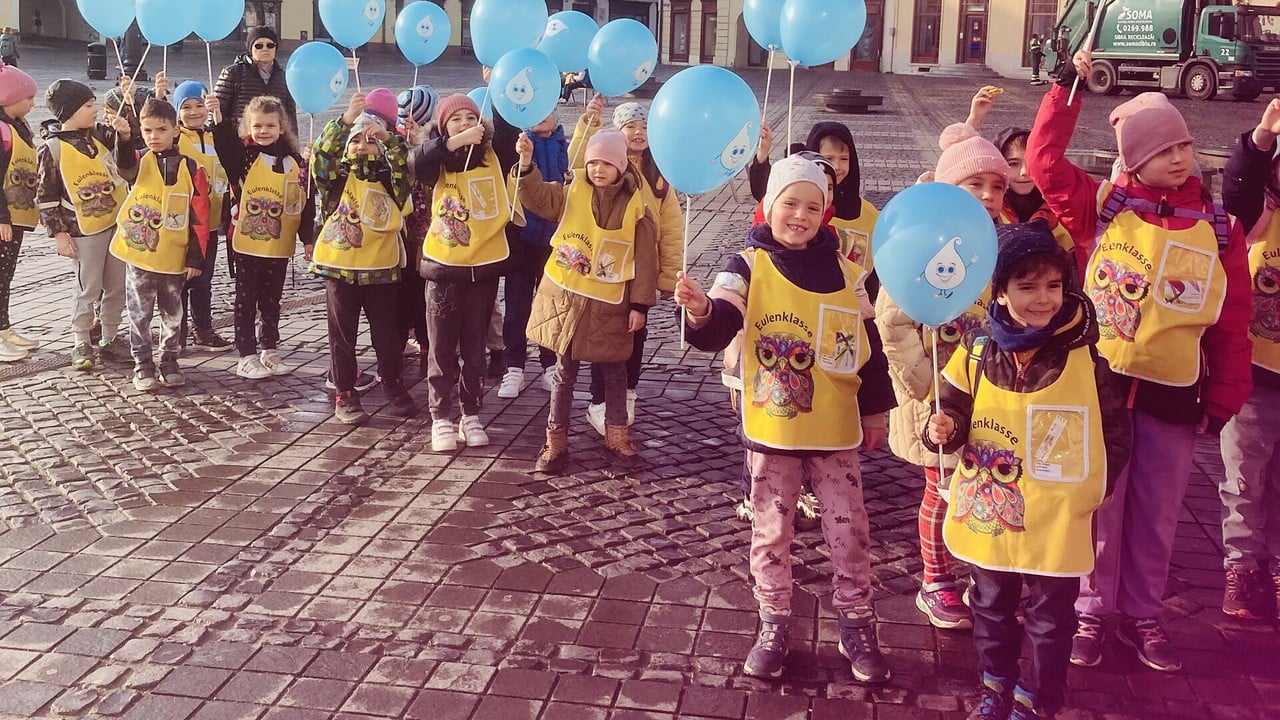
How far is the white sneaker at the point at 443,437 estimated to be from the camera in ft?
20.4

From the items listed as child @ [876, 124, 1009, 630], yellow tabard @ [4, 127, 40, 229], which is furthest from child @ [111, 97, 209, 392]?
child @ [876, 124, 1009, 630]

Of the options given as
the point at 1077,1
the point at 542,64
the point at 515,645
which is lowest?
the point at 515,645

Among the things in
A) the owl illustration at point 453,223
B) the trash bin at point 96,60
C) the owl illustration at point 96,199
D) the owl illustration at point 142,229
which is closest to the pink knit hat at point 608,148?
the owl illustration at point 453,223

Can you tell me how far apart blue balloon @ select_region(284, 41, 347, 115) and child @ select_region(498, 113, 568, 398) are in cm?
124

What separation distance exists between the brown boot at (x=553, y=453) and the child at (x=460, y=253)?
0.44 metres

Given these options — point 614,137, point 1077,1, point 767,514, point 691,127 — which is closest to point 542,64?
point 614,137

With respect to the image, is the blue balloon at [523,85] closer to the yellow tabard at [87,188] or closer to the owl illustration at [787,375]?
the owl illustration at [787,375]

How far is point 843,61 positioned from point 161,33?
4796cm

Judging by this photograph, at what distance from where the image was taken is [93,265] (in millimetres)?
7566

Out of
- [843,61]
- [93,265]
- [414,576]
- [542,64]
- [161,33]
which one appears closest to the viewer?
[414,576]

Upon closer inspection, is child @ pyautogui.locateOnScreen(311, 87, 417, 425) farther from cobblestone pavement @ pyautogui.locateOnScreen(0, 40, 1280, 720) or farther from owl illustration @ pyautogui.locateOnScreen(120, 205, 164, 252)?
owl illustration @ pyautogui.locateOnScreen(120, 205, 164, 252)

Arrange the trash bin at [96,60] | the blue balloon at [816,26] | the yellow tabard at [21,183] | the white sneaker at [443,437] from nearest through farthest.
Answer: the blue balloon at [816,26], the white sneaker at [443,437], the yellow tabard at [21,183], the trash bin at [96,60]

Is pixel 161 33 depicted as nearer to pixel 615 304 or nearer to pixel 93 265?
pixel 93 265

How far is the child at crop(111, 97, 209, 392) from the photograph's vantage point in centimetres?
712
